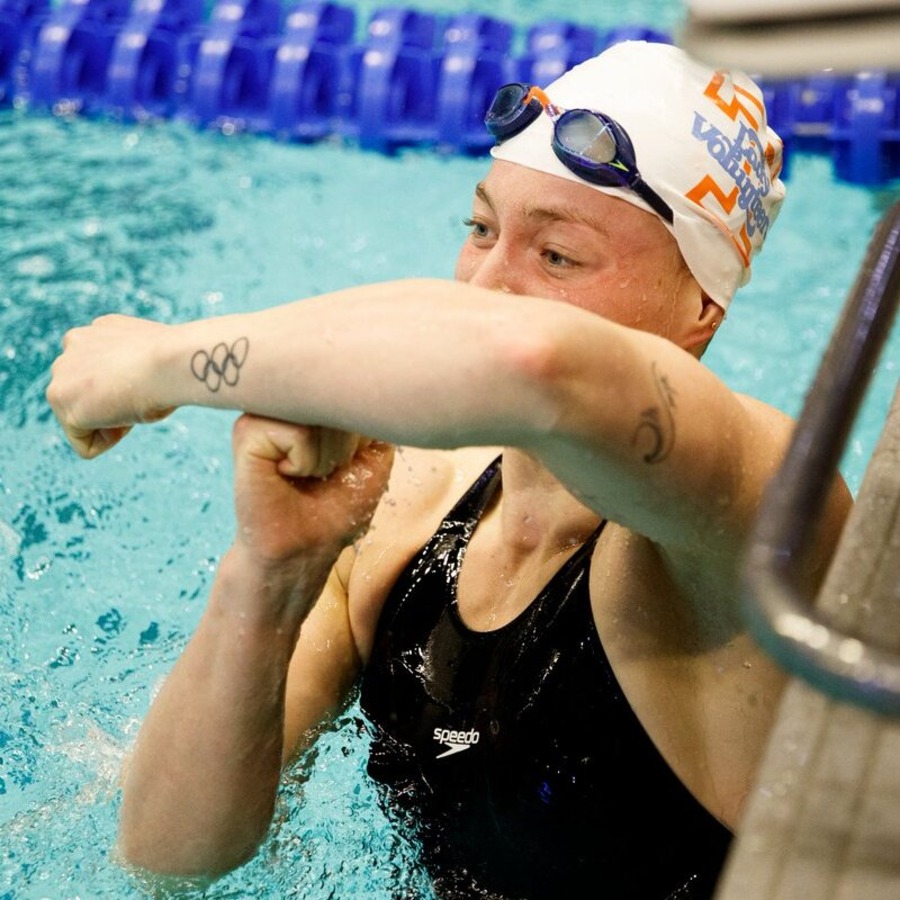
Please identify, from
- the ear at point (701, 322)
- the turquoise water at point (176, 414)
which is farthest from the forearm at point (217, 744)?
the ear at point (701, 322)

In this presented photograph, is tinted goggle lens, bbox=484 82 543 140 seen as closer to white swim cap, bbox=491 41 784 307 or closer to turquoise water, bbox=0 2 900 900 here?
white swim cap, bbox=491 41 784 307

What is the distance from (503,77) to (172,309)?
2215mm

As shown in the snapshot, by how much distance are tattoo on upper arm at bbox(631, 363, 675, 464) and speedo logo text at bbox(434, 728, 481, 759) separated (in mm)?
745

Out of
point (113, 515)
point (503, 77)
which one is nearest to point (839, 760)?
point (113, 515)

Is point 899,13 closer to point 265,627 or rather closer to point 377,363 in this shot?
point 377,363

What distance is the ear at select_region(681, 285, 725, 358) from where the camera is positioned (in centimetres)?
207

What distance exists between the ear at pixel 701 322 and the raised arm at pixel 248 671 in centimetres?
66

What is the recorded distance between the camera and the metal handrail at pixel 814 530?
0.75 meters

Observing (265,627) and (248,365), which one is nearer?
(248,365)

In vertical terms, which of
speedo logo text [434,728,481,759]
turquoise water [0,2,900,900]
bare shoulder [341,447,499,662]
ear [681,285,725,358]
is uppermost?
ear [681,285,725,358]

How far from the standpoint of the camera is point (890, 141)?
5.31 metres

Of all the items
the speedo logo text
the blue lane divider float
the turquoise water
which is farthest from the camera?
the blue lane divider float

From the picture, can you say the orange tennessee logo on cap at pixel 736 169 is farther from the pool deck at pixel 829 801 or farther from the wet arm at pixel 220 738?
the pool deck at pixel 829 801

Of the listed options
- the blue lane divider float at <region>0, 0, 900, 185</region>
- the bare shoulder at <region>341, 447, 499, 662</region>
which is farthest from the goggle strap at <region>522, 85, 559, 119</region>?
the blue lane divider float at <region>0, 0, 900, 185</region>
